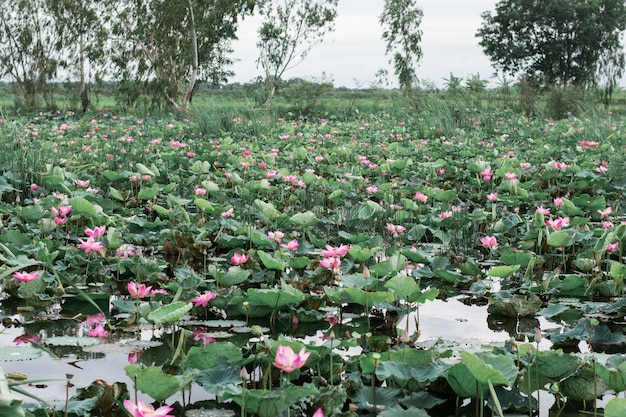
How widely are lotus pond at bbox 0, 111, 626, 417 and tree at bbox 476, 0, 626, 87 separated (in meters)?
27.4

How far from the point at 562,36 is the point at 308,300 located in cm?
3173

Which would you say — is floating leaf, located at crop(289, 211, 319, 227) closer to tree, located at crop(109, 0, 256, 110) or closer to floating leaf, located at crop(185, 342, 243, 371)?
floating leaf, located at crop(185, 342, 243, 371)

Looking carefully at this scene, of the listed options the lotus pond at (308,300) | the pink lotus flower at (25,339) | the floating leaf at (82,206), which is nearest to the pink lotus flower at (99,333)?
the lotus pond at (308,300)

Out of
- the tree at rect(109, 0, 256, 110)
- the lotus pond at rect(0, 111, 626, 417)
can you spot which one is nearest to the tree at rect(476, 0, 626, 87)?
the tree at rect(109, 0, 256, 110)

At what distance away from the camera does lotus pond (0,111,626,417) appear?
1.61 m

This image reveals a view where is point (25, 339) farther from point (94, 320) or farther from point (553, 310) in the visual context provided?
point (553, 310)

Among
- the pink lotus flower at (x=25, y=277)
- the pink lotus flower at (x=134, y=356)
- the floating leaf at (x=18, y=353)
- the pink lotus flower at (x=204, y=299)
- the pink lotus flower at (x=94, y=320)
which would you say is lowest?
the pink lotus flower at (x=94, y=320)

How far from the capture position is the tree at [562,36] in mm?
30297

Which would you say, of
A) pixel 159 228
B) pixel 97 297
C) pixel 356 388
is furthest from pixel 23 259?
pixel 356 388

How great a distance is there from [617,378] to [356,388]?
22.8 inches

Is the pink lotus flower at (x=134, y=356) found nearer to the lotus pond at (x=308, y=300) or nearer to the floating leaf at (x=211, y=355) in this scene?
the lotus pond at (x=308, y=300)

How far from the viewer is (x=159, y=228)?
147 inches

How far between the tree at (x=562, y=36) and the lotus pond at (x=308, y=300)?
27.4 m

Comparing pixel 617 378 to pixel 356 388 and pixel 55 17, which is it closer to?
pixel 356 388
